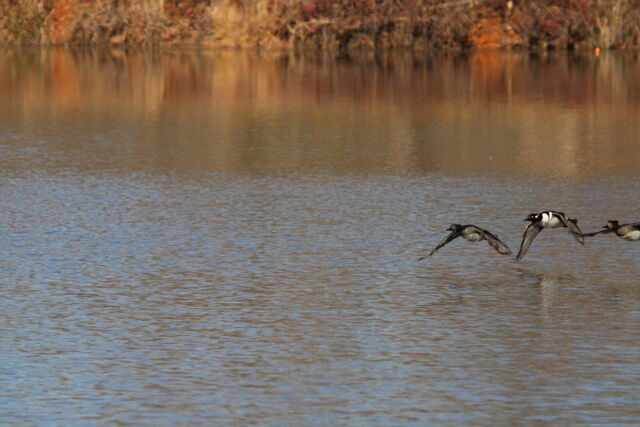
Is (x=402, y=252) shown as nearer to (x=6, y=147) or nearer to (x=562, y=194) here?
(x=562, y=194)

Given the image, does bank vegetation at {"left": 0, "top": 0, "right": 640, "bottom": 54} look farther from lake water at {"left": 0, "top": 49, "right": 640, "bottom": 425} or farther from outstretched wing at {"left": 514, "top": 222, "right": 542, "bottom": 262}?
outstretched wing at {"left": 514, "top": 222, "right": 542, "bottom": 262}

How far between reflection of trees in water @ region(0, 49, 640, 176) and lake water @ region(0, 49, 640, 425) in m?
0.14

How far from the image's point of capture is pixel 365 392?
32.4 ft

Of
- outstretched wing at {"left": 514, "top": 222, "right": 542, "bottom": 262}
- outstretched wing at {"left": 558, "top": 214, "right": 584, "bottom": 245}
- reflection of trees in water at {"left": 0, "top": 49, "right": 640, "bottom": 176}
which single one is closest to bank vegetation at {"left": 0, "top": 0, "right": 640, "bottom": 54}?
reflection of trees in water at {"left": 0, "top": 49, "right": 640, "bottom": 176}

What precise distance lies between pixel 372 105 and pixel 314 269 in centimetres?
1707

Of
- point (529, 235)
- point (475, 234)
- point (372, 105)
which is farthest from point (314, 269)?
point (372, 105)

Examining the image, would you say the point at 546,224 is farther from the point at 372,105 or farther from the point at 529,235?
the point at 372,105

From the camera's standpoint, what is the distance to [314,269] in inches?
558

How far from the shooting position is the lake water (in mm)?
9898

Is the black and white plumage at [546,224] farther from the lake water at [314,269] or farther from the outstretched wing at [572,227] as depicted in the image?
the lake water at [314,269]

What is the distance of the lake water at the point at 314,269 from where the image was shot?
990 cm

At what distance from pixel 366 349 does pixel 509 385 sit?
1355 millimetres

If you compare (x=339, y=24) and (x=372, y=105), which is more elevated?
(x=339, y=24)

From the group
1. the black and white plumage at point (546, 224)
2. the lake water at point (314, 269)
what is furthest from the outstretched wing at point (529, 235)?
the lake water at point (314, 269)
